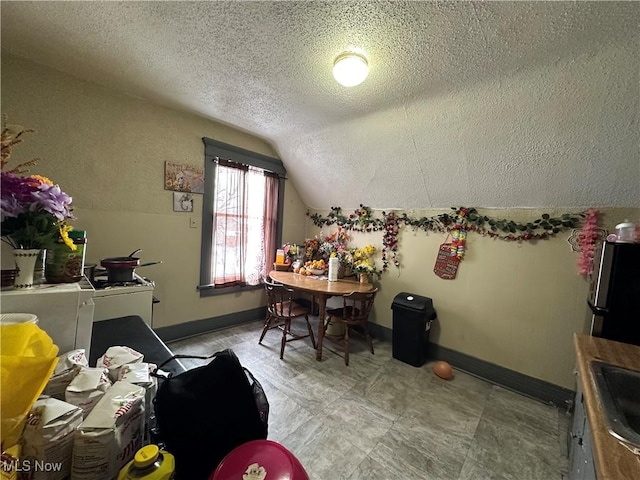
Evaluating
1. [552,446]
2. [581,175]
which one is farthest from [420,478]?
[581,175]

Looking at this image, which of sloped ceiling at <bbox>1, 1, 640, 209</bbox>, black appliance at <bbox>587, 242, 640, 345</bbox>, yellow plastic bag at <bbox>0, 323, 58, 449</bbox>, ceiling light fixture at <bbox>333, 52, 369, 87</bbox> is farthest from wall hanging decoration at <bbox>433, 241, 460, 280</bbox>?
yellow plastic bag at <bbox>0, 323, 58, 449</bbox>

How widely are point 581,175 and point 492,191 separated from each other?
583 mm

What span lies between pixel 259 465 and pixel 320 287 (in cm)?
199

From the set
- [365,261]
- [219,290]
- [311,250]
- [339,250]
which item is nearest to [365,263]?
[365,261]

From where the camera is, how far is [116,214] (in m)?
2.46

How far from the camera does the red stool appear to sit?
0.74 metres

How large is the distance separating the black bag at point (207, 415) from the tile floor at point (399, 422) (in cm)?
84

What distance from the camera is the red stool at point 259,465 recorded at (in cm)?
74

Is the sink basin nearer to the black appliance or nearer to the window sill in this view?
the black appliance

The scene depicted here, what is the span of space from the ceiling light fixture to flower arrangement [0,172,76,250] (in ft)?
5.22

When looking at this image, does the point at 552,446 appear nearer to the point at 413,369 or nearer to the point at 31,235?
the point at 413,369

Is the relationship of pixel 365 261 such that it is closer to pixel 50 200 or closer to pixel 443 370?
pixel 443 370

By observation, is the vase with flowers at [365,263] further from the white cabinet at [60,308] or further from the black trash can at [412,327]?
the white cabinet at [60,308]

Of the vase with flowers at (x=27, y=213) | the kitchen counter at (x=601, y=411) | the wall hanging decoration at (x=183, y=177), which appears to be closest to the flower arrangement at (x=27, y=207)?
the vase with flowers at (x=27, y=213)
